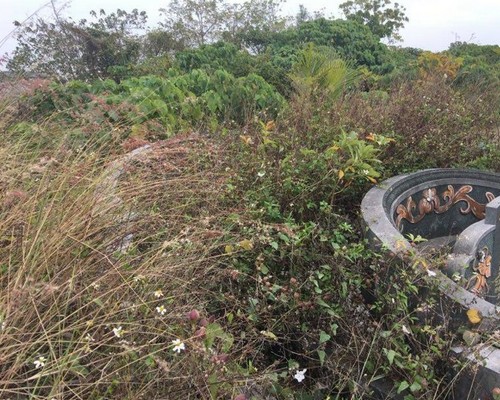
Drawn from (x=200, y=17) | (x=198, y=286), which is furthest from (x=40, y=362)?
(x=200, y=17)

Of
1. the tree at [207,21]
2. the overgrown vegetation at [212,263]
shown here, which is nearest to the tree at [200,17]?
the tree at [207,21]

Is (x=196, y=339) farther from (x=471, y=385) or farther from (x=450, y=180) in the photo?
(x=450, y=180)

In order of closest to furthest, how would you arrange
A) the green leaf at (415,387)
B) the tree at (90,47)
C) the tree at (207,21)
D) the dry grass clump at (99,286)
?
the dry grass clump at (99,286), the green leaf at (415,387), the tree at (90,47), the tree at (207,21)

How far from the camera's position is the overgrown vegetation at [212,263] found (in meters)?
1.49

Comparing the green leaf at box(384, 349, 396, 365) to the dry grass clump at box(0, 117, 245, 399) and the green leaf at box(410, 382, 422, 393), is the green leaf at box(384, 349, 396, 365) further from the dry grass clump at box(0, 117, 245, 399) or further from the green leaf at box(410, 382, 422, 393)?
the dry grass clump at box(0, 117, 245, 399)

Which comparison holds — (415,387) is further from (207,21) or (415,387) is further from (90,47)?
(207,21)

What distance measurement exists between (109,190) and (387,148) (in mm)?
2208

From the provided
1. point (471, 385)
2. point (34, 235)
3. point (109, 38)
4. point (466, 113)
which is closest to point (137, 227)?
point (34, 235)

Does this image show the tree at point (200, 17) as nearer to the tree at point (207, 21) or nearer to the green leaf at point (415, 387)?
the tree at point (207, 21)

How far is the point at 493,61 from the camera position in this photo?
730 inches

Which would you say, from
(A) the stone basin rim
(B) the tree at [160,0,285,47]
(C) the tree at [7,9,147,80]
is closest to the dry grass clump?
(A) the stone basin rim

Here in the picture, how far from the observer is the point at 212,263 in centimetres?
217

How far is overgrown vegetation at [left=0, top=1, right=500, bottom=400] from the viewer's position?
1.49 metres

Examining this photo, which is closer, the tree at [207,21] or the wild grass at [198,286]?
the wild grass at [198,286]
